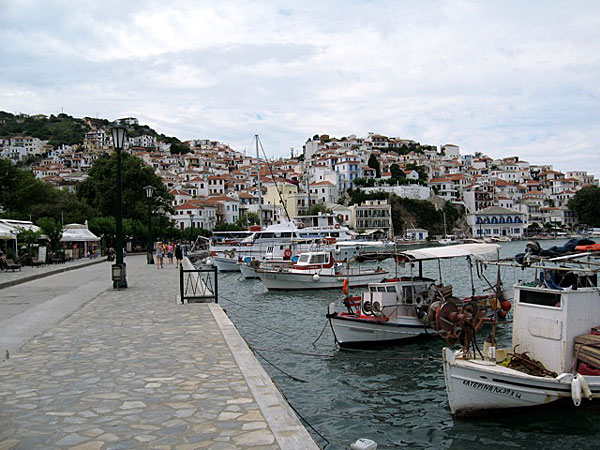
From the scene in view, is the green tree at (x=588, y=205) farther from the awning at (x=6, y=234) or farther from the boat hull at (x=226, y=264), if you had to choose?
the awning at (x=6, y=234)

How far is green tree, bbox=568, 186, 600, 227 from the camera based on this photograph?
123 meters

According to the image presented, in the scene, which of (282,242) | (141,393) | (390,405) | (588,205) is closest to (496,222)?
(588,205)

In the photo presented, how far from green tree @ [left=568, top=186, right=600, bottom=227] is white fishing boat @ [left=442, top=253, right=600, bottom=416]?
426ft

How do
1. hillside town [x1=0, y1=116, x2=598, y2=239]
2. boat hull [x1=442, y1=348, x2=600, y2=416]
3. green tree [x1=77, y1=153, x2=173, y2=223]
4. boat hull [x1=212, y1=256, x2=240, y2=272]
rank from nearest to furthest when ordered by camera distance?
boat hull [x1=442, y1=348, x2=600, y2=416] < boat hull [x1=212, y1=256, x2=240, y2=272] < green tree [x1=77, y1=153, x2=173, y2=223] < hillside town [x1=0, y1=116, x2=598, y2=239]

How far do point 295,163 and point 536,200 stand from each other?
222ft

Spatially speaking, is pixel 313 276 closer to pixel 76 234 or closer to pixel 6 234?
pixel 6 234

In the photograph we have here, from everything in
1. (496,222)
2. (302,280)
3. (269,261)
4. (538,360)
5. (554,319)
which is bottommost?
(302,280)

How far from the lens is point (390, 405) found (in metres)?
9.85

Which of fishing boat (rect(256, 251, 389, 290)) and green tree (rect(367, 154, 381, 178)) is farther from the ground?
green tree (rect(367, 154, 381, 178))

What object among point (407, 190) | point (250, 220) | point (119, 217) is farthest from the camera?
point (407, 190)

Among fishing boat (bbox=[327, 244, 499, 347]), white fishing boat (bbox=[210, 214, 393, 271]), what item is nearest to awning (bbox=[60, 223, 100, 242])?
white fishing boat (bbox=[210, 214, 393, 271])

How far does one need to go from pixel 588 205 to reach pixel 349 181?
5643cm

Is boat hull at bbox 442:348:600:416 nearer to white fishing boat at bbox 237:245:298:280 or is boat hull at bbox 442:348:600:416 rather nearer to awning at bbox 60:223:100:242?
white fishing boat at bbox 237:245:298:280

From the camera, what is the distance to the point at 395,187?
373 ft
